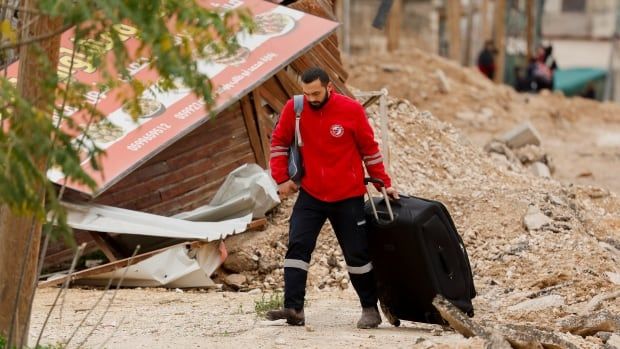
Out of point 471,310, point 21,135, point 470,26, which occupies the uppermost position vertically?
point 21,135

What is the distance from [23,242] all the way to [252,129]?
16.3 ft

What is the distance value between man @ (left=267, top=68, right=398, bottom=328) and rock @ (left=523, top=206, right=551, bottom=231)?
3.53 metres

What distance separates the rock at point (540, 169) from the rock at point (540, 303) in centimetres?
810

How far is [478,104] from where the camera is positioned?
27.3m

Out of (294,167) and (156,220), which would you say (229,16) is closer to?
(294,167)

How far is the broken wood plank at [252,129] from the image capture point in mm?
12867

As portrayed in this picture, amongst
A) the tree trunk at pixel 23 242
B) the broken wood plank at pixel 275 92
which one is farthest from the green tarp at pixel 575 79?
the tree trunk at pixel 23 242

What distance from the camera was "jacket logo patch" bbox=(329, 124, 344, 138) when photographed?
355 inches

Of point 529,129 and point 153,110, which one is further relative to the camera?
point 529,129

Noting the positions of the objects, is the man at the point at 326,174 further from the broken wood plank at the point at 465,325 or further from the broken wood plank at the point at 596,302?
the broken wood plank at the point at 596,302

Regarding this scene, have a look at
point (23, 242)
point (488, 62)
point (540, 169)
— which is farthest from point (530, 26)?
point (23, 242)

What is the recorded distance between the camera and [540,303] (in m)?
10.4

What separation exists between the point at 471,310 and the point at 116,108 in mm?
3789

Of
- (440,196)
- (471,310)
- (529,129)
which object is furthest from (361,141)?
(529,129)
